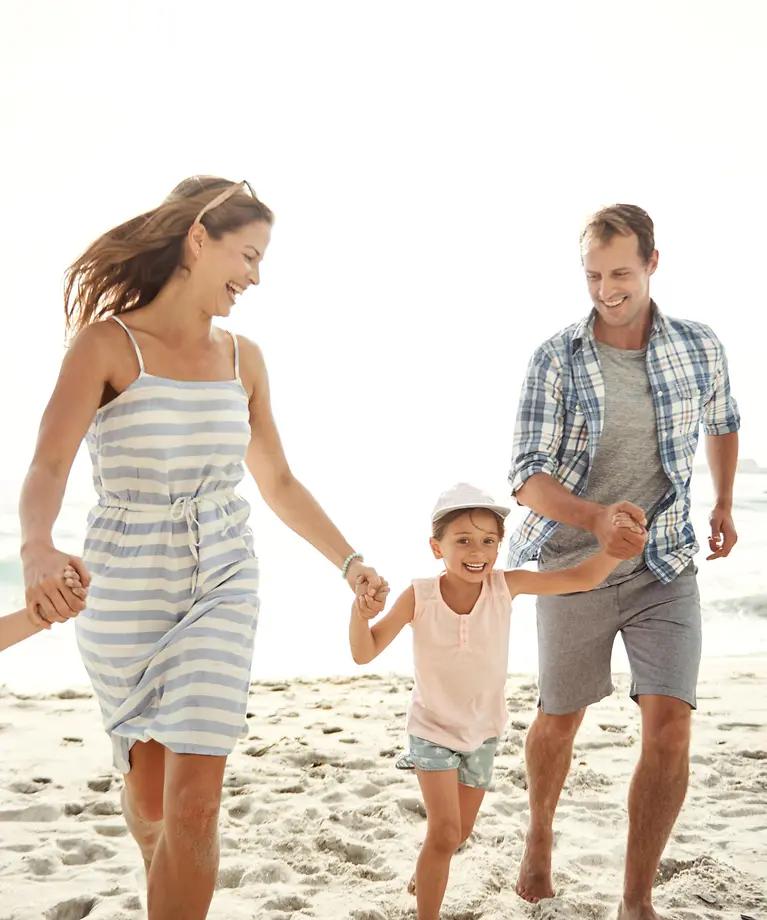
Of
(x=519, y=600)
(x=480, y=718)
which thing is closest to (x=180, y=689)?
(x=480, y=718)

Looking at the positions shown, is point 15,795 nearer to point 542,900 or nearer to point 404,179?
point 542,900

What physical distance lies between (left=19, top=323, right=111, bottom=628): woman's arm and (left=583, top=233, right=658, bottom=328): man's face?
1.74m

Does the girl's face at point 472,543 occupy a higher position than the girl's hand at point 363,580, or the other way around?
the girl's face at point 472,543

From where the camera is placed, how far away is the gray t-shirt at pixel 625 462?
3.76 m

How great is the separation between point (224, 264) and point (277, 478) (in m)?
0.71

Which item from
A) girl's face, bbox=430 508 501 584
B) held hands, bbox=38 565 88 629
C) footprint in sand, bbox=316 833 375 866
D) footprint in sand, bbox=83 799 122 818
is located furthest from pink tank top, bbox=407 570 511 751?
footprint in sand, bbox=83 799 122 818

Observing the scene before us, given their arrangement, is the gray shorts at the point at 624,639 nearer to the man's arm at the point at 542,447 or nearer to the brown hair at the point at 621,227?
the man's arm at the point at 542,447

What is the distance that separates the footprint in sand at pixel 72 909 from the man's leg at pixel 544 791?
152 cm

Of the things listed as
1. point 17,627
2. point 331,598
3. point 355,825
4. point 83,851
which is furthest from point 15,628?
point 331,598

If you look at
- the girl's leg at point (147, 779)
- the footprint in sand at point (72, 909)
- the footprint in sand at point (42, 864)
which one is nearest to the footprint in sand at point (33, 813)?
the footprint in sand at point (42, 864)

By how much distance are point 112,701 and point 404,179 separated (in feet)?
108

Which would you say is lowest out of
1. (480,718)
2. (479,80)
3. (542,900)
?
(542,900)

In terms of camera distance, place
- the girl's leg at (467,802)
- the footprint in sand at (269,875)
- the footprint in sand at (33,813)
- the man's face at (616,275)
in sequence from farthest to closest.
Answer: the footprint in sand at (33,813) → the footprint in sand at (269,875) → the man's face at (616,275) → the girl's leg at (467,802)

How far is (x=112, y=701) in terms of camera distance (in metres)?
2.95
